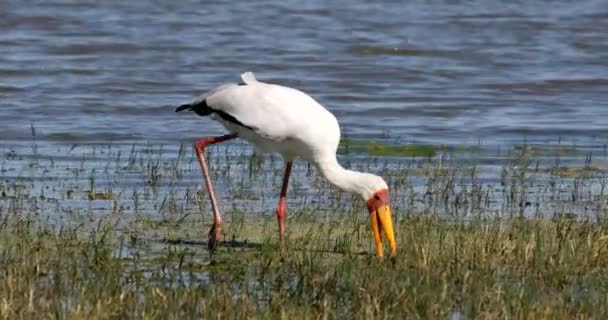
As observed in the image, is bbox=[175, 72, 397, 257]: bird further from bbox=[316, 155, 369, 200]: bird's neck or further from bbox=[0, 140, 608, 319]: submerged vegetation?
bbox=[0, 140, 608, 319]: submerged vegetation

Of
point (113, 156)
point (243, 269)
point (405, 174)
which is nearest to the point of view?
point (243, 269)

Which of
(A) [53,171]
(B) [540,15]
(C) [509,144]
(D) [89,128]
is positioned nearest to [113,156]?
(A) [53,171]

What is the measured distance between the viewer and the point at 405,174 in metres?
10.7

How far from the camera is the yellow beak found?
8086 millimetres

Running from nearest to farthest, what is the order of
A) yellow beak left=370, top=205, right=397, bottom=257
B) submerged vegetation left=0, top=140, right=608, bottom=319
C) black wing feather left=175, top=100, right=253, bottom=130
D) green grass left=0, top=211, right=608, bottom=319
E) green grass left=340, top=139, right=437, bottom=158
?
green grass left=0, top=211, right=608, bottom=319 < submerged vegetation left=0, top=140, right=608, bottom=319 < yellow beak left=370, top=205, right=397, bottom=257 < black wing feather left=175, top=100, right=253, bottom=130 < green grass left=340, top=139, right=437, bottom=158

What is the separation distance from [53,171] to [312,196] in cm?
200

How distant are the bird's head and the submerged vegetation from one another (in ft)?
0.42

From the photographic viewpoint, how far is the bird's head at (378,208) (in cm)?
814

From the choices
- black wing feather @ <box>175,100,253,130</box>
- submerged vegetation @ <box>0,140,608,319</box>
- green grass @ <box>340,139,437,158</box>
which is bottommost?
green grass @ <box>340,139,437,158</box>

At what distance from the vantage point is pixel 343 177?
28.0 ft

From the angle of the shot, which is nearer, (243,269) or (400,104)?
(243,269)

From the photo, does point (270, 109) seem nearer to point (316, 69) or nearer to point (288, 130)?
point (288, 130)

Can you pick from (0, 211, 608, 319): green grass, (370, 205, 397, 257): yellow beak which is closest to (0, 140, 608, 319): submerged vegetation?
(0, 211, 608, 319): green grass

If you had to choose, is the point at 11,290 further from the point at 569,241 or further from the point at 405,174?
the point at 405,174
